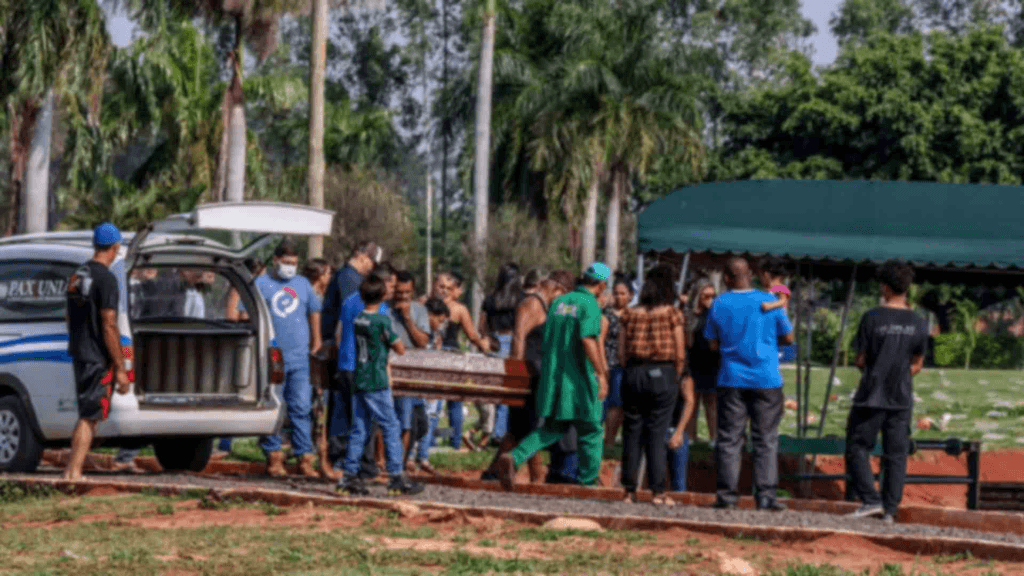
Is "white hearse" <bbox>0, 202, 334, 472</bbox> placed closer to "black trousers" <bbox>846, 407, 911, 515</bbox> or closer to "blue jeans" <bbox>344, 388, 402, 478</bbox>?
"blue jeans" <bbox>344, 388, 402, 478</bbox>

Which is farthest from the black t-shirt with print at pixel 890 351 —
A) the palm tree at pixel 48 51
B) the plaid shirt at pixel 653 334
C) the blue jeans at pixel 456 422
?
the palm tree at pixel 48 51

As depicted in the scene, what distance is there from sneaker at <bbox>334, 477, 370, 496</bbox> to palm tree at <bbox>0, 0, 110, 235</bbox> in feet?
57.2

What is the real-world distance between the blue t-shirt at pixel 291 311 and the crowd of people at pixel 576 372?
11mm

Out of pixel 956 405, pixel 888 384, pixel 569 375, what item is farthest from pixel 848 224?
pixel 956 405

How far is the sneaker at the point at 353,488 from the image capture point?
38.5 ft

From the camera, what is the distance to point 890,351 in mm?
11586

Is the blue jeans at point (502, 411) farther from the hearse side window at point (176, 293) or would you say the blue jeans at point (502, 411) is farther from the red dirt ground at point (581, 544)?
the red dirt ground at point (581, 544)

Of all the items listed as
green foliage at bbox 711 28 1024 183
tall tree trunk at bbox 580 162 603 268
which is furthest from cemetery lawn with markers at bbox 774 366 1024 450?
green foliage at bbox 711 28 1024 183

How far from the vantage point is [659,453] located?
480 inches

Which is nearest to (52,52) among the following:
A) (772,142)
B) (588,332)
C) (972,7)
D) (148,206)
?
(148,206)

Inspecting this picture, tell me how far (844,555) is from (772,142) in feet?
147

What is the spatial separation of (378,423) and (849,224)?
4.28 metres

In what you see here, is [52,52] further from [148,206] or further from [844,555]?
[844,555]

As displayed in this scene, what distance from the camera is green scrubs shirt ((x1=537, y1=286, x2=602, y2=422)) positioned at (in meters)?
12.5
